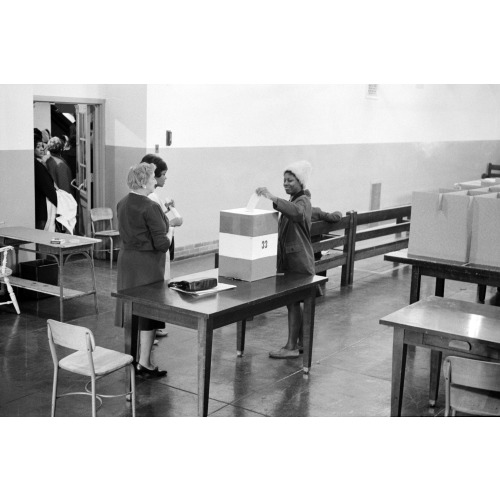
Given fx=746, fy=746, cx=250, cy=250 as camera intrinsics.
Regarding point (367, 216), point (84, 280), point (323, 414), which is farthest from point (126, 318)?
point (367, 216)

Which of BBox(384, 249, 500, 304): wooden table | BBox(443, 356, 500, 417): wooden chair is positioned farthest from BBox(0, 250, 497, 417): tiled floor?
BBox(443, 356, 500, 417): wooden chair

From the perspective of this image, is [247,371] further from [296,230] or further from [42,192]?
[42,192]

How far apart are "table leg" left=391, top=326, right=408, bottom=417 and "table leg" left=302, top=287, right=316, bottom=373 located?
1352 mm

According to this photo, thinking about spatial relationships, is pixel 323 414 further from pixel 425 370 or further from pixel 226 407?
pixel 425 370

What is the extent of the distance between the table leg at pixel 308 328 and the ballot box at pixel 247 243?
46 centimetres

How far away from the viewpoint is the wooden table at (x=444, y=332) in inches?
176

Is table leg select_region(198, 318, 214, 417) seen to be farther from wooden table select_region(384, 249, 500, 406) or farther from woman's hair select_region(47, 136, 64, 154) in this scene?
woman's hair select_region(47, 136, 64, 154)

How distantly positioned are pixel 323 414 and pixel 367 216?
4.84 m

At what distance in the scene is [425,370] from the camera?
20.9ft

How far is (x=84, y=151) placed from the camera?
34.4 ft

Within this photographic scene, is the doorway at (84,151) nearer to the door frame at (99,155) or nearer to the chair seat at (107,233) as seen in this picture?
the door frame at (99,155)

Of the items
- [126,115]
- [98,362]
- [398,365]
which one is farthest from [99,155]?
[398,365]

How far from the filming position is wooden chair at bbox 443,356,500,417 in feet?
13.4

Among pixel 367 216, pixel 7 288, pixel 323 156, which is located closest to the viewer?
pixel 7 288
